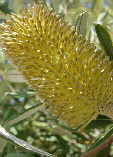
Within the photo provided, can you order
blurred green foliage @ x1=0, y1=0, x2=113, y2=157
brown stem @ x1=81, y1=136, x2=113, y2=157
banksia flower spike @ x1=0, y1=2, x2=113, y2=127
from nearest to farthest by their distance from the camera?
brown stem @ x1=81, y1=136, x2=113, y2=157 → banksia flower spike @ x1=0, y1=2, x2=113, y2=127 → blurred green foliage @ x1=0, y1=0, x2=113, y2=157

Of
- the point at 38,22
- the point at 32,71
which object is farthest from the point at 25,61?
the point at 38,22

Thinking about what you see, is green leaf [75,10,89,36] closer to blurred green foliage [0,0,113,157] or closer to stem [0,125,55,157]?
blurred green foliage [0,0,113,157]

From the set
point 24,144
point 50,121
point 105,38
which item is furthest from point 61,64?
point 50,121

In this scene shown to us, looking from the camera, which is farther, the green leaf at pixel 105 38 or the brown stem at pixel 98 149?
the green leaf at pixel 105 38

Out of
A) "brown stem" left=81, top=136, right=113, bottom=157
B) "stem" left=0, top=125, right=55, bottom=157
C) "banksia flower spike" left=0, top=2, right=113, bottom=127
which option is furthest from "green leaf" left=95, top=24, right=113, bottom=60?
"stem" left=0, top=125, right=55, bottom=157

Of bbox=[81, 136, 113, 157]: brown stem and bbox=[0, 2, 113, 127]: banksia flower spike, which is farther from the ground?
bbox=[0, 2, 113, 127]: banksia flower spike

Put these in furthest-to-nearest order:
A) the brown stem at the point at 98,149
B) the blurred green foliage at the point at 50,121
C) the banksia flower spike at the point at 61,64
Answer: the blurred green foliage at the point at 50,121 → the banksia flower spike at the point at 61,64 → the brown stem at the point at 98,149

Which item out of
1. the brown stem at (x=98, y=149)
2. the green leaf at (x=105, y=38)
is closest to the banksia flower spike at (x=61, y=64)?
the green leaf at (x=105, y=38)

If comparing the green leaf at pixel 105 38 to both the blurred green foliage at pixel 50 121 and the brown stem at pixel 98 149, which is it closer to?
the blurred green foliage at pixel 50 121
